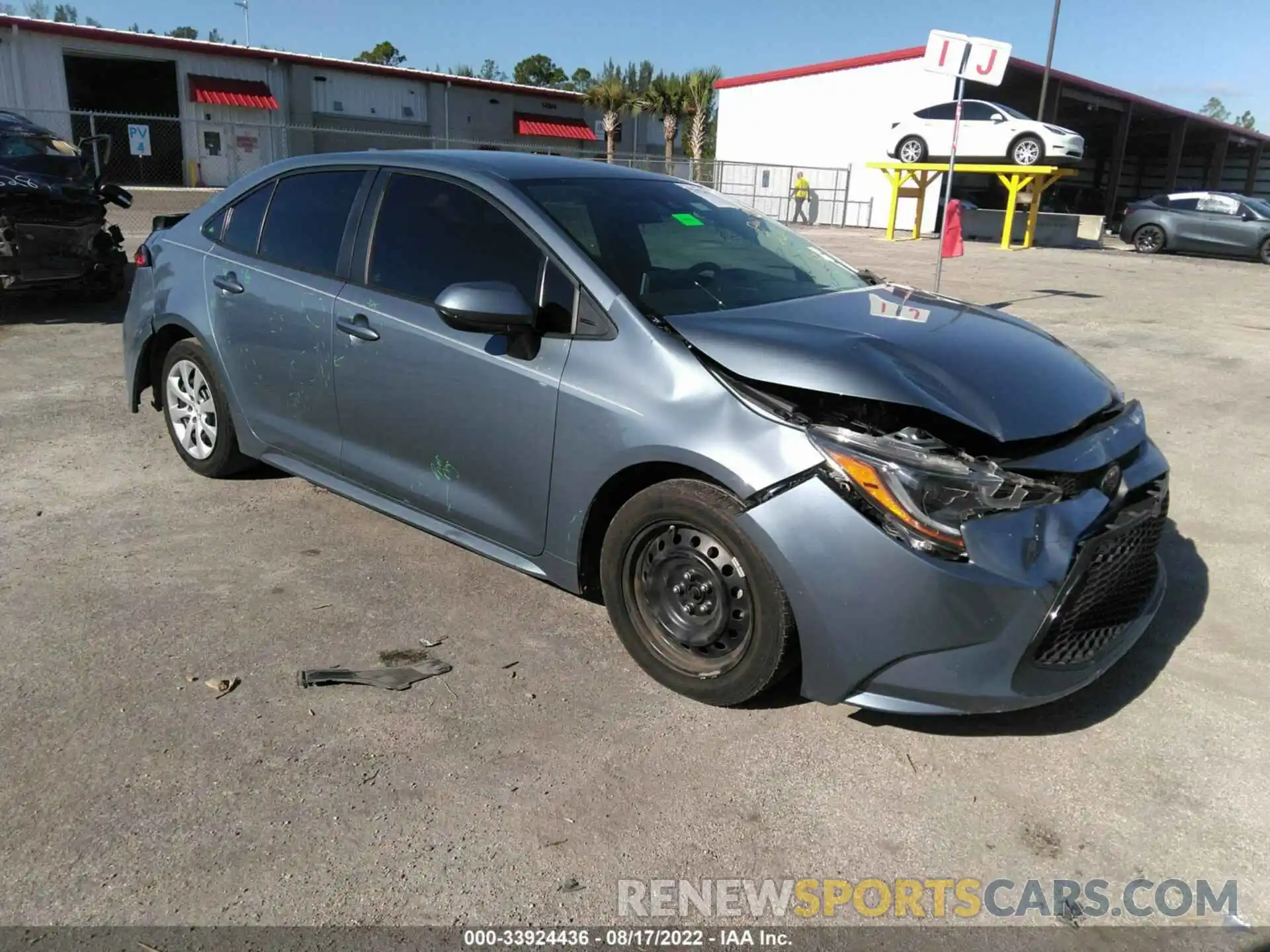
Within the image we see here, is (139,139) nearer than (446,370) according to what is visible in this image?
No

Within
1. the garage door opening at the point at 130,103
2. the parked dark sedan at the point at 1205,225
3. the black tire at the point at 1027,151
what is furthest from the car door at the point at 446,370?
the garage door opening at the point at 130,103

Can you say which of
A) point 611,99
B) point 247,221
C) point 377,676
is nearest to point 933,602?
point 377,676

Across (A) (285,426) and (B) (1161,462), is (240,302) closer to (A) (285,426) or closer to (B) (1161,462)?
(A) (285,426)

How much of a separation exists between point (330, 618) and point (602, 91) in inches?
1890

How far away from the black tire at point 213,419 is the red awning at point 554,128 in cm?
4321

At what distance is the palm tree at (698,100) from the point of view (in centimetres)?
4638

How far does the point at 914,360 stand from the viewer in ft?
10.1

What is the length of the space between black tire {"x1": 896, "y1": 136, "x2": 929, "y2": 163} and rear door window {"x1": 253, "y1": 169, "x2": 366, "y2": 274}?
871 inches

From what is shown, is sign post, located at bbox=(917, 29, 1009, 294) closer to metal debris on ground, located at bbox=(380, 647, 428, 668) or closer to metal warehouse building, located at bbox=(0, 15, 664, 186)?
metal debris on ground, located at bbox=(380, 647, 428, 668)

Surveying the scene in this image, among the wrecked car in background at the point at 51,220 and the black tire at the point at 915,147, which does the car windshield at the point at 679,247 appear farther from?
the black tire at the point at 915,147

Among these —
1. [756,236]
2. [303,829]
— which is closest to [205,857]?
[303,829]

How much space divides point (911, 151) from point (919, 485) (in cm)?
2358

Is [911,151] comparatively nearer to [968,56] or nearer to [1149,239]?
[1149,239]

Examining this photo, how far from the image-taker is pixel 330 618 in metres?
3.69
